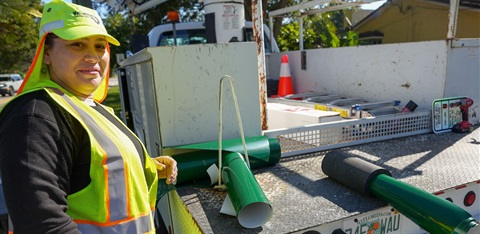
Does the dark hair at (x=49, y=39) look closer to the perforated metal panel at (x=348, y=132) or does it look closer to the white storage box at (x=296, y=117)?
the perforated metal panel at (x=348, y=132)

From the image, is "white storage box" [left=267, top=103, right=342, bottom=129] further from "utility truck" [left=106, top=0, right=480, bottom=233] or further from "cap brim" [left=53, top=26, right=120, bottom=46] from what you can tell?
"cap brim" [left=53, top=26, right=120, bottom=46]

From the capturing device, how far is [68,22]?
116cm

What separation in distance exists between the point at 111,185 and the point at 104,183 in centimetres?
2

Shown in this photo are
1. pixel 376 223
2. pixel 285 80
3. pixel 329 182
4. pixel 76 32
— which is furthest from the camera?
pixel 285 80

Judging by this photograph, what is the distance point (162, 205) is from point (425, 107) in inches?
115

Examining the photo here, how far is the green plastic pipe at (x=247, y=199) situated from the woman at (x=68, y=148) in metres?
0.49

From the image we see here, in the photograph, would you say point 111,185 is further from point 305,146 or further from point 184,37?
point 184,37

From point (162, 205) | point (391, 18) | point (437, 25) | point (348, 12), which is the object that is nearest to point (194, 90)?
point (162, 205)

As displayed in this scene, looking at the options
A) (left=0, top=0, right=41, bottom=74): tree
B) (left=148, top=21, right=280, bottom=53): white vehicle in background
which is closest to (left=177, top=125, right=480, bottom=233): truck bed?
(left=148, top=21, right=280, bottom=53): white vehicle in background

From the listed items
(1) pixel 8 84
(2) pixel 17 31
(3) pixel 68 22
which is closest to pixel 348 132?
(3) pixel 68 22

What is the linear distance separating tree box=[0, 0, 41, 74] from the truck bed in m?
6.53

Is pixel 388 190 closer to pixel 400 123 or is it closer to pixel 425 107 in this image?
pixel 400 123

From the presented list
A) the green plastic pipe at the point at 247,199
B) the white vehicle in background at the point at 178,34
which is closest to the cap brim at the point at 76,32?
the green plastic pipe at the point at 247,199

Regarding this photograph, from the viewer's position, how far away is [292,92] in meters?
5.52
